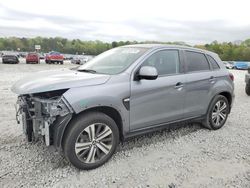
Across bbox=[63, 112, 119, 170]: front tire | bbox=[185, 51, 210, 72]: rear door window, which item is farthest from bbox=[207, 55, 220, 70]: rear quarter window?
bbox=[63, 112, 119, 170]: front tire

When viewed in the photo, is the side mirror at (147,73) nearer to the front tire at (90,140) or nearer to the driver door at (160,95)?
the driver door at (160,95)

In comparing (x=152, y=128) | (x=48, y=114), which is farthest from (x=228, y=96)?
(x=48, y=114)

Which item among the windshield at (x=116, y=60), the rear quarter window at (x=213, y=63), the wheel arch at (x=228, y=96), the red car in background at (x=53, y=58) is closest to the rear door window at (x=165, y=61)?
the windshield at (x=116, y=60)

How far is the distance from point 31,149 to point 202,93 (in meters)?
3.12

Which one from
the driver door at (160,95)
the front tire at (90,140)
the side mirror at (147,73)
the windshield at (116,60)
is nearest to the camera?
the front tire at (90,140)

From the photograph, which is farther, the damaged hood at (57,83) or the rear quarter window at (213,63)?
the rear quarter window at (213,63)

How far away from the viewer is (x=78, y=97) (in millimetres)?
3098

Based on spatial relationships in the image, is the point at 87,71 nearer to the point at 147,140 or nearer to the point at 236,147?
the point at 147,140

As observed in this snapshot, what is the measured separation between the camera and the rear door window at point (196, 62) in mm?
4454

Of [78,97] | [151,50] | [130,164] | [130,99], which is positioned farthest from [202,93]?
[78,97]

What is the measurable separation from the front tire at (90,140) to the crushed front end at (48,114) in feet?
0.43

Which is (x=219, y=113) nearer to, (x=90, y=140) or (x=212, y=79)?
(x=212, y=79)

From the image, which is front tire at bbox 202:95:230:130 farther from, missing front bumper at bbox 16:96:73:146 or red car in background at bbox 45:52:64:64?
red car in background at bbox 45:52:64:64

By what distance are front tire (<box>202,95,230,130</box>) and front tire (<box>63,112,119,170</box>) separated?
7.47 ft
